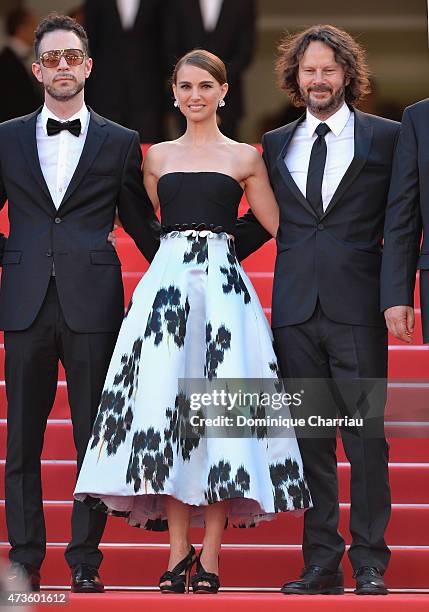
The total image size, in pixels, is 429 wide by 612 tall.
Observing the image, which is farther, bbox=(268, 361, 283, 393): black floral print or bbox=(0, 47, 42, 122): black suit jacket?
bbox=(0, 47, 42, 122): black suit jacket

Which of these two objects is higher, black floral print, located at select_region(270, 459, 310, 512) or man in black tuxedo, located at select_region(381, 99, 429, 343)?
man in black tuxedo, located at select_region(381, 99, 429, 343)

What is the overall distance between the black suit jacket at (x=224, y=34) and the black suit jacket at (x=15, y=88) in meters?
1.59

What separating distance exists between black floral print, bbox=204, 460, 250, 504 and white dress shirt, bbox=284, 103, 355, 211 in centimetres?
98

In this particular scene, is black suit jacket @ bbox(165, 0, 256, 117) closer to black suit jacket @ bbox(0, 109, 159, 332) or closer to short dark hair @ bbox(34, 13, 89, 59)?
short dark hair @ bbox(34, 13, 89, 59)

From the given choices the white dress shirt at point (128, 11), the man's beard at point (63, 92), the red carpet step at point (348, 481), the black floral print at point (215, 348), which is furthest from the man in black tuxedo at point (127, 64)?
the black floral print at point (215, 348)

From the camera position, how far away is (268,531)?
5.59 metres

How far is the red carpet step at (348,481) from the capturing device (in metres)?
5.73

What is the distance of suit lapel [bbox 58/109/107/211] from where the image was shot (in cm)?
489

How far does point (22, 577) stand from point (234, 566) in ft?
3.46

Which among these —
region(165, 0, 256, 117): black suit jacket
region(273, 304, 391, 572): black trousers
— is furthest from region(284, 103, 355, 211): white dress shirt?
region(165, 0, 256, 117): black suit jacket

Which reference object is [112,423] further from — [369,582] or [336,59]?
[336,59]

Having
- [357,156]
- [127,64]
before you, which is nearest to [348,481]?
[357,156]

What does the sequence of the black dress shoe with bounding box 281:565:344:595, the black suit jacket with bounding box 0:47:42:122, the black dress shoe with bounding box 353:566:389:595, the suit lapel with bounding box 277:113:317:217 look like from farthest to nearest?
the black suit jacket with bounding box 0:47:42:122 < the suit lapel with bounding box 277:113:317:217 < the black dress shoe with bounding box 281:565:344:595 < the black dress shoe with bounding box 353:566:389:595

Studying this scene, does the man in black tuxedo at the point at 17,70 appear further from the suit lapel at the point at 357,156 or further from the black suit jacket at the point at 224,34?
the suit lapel at the point at 357,156
